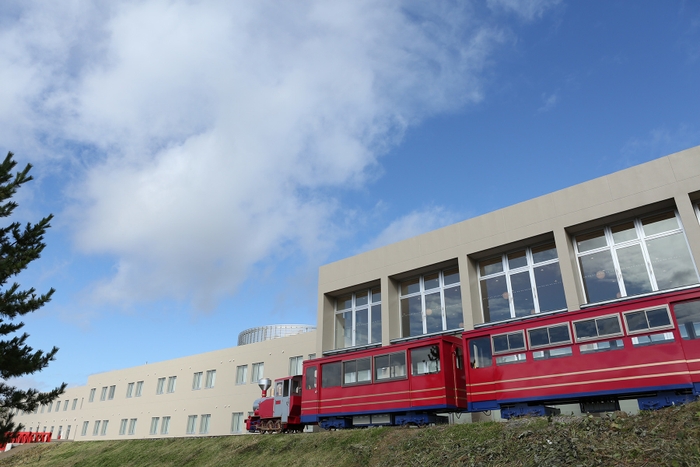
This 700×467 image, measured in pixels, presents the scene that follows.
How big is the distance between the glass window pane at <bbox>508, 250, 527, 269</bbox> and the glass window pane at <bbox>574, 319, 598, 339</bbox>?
22.6 ft

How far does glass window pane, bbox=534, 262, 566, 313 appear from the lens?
66.7 feet

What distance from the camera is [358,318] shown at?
89.2 feet

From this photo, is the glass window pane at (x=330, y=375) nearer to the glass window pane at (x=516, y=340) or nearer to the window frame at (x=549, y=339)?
the glass window pane at (x=516, y=340)

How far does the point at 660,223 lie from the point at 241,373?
26629mm

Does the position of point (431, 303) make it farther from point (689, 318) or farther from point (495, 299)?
point (689, 318)

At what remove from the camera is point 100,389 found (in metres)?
49.7

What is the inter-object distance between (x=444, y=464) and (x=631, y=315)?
21.7 feet

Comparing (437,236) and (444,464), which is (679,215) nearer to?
(437,236)

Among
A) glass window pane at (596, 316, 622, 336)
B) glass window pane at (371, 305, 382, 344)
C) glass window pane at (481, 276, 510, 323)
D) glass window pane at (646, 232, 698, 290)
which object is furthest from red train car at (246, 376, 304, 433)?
glass window pane at (646, 232, 698, 290)

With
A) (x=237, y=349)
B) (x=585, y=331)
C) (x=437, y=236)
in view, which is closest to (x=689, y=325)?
(x=585, y=331)

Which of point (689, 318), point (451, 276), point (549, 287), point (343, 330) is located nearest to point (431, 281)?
point (451, 276)

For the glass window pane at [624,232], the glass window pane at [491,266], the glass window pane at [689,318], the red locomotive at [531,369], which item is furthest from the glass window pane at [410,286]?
the glass window pane at [689,318]

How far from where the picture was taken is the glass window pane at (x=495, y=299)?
71.9 ft

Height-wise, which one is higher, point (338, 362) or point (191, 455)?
point (338, 362)
